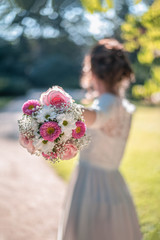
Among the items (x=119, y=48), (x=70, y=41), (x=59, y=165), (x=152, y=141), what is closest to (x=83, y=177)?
(x=119, y=48)

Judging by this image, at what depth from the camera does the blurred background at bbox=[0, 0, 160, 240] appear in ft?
7.76

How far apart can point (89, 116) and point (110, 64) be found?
1.81 feet

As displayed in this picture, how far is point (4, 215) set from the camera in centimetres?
411

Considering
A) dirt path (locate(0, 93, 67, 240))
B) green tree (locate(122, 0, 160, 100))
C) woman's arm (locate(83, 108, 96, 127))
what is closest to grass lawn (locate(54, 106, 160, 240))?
dirt path (locate(0, 93, 67, 240))

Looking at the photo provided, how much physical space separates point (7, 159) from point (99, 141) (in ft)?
17.8

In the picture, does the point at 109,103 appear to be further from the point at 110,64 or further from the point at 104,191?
the point at 104,191

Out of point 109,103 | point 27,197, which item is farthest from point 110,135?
point 27,197

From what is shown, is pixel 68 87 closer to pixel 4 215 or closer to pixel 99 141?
pixel 4 215

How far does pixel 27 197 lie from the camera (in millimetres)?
4883

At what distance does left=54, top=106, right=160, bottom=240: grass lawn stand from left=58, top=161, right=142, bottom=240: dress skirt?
227mm

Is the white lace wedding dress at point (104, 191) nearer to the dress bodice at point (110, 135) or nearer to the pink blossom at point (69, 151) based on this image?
the dress bodice at point (110, 135)

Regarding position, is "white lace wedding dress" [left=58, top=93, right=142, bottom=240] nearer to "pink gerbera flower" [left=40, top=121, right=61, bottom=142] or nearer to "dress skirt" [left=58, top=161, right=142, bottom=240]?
"dress skirt" [left=58, top=161, right=142, bottom=240]

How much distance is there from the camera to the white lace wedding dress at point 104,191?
6.77 ft

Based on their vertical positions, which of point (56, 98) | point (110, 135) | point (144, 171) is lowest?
point (56, 98)
